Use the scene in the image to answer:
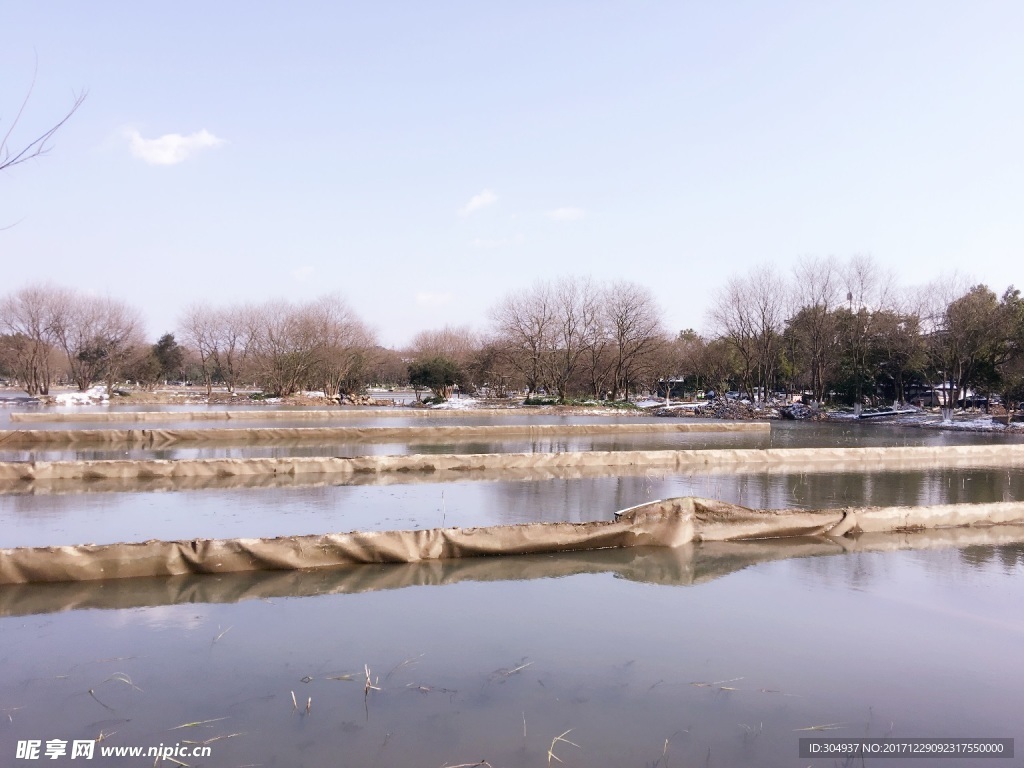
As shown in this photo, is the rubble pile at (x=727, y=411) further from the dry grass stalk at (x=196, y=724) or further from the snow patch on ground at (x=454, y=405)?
the dry grass stalk at (x=196, y=724)

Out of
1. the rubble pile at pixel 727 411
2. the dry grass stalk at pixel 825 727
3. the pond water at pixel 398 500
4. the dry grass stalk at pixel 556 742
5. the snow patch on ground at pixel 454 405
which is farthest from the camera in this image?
the rubble pile at pixel 727 411

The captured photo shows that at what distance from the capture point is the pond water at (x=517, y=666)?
397cm

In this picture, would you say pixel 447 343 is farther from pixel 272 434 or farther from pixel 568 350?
pixel 272 434

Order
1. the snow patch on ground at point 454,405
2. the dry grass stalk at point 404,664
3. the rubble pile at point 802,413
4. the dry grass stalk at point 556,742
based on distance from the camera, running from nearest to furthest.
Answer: the dry grass stalk at point 556,742, the dry grass stalk at point 404,664, the rubble pile at point 802,413, the snow patch on ground at point 454,405

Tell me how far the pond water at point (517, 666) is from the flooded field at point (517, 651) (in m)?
0.02

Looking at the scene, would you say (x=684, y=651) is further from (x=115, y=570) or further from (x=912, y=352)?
(x=912, y=352)

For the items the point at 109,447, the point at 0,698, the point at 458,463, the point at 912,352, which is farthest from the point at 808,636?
the point at 912,352

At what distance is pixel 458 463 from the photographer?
13992mm

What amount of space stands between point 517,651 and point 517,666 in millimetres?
277

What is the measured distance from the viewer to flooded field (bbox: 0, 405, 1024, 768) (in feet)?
13.1

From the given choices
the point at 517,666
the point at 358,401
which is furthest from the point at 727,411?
the point at 517,666

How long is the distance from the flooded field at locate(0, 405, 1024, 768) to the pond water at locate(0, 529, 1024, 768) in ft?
0.07

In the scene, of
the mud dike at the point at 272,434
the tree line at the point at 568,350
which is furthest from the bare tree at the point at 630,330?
the mud dike at the point at 272,434

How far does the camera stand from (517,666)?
16.1ft
